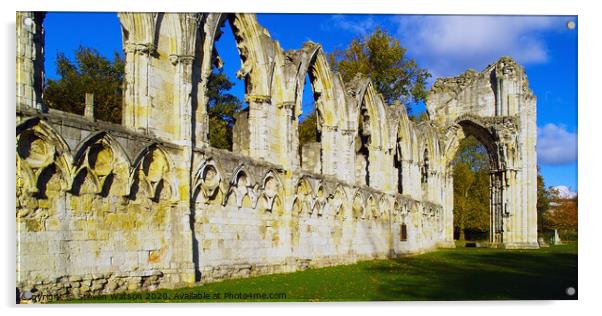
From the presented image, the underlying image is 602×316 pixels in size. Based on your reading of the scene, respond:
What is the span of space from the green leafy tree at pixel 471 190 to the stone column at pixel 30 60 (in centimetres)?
3999

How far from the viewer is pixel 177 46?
41.2 feet

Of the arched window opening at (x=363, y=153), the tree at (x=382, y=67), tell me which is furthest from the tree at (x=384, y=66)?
the arched window opening at (x=363, y=153)

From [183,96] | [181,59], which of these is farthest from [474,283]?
[181,59]

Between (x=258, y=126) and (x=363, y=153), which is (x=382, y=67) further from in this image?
(x=258, y=126)

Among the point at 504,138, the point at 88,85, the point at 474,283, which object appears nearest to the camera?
the point at 474,283

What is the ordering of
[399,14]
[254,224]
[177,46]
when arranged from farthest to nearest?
1. [254,224]
2. [177,46]
3. [399,14]

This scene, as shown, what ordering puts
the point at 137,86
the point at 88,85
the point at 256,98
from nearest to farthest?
1. the point at 137,86
2. the point at 256,98
3. the point at 88,85

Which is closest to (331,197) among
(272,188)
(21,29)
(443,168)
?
(272,188)

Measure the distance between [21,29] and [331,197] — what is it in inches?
439

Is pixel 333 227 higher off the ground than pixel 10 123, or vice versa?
pixel 10 123

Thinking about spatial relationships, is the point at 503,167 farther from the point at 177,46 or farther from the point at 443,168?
the point at 177,46

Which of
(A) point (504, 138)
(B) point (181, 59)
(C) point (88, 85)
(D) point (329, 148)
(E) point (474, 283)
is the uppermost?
(C) point (88, 85)

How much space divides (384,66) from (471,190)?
1573cm

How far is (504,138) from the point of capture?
34.5m
